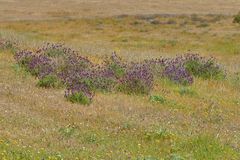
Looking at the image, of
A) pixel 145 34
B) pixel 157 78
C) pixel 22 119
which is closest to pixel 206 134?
pixel 22 119

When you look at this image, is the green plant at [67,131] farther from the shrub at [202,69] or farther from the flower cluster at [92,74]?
the shrub at [202,69]

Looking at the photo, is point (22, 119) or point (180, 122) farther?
point (180, 122)

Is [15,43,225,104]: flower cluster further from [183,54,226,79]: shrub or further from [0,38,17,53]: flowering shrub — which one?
[0,38,17,53]: flowering shrub

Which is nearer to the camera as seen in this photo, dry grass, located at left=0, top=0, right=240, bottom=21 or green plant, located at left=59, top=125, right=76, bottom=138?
green plant, located at left=59, top=125, right=76, bottom=138

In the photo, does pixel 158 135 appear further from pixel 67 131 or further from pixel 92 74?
pixel 92 74

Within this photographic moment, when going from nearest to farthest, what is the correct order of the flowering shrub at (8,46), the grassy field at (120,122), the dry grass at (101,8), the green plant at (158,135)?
the grassy field at (120,122) < the green plant at (158,135) < the flowering shrub at (8,46) < the dry grass at (101,8)

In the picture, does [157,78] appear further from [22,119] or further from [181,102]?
[22,119]

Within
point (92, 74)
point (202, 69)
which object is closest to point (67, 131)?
point (92, 74)

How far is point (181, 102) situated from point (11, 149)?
26.4 ft

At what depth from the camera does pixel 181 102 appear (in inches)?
627

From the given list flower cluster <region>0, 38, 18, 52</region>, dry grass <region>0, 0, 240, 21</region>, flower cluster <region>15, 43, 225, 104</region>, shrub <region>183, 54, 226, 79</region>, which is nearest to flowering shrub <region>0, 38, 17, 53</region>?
flower cluster <region>0, 38, 18, 52</region>

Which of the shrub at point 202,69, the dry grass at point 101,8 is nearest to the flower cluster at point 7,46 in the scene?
the shrub at point 202,69

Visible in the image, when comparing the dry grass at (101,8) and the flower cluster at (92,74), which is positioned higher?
the flower cluster at (92,74)

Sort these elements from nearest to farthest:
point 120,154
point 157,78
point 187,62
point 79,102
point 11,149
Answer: point 11,149 → point 120,154 → point 79,102 → point 157,78 → point 187,62
